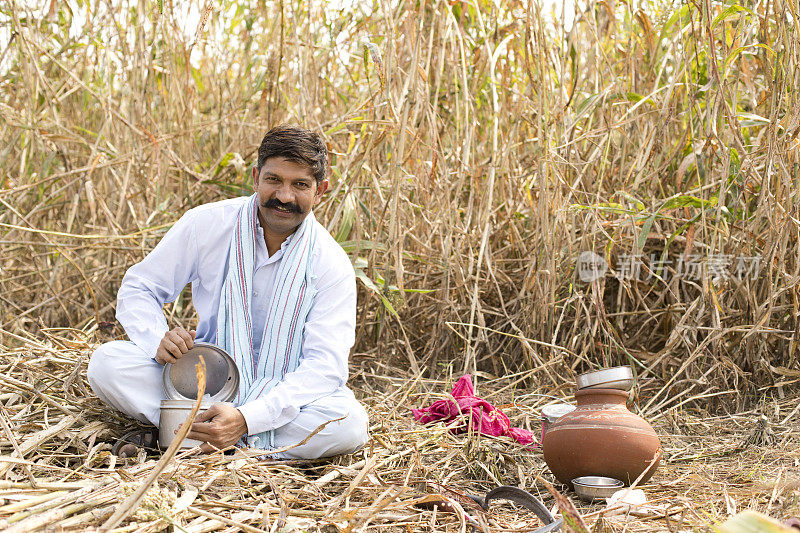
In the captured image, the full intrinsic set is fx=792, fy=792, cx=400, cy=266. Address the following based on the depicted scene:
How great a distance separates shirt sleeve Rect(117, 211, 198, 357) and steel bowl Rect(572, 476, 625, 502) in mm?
1365

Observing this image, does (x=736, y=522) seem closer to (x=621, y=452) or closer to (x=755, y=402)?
(x=621, y=452)

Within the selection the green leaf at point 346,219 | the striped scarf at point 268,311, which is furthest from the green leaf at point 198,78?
the striped scarf at point 268,311

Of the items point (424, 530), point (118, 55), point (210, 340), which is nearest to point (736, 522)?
point (424, 530)

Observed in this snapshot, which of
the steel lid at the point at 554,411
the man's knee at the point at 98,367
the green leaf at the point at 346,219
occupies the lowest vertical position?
the steel lid at the point at 554,411

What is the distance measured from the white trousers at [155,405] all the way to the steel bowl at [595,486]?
0.67 metres

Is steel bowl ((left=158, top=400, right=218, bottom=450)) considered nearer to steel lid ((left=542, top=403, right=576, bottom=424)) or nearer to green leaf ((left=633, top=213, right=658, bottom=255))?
steel lid ((left=542, top=403, right=576, bottom=424))

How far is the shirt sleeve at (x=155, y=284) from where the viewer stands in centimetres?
254

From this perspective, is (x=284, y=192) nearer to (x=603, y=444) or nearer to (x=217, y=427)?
(x=217, y=427)

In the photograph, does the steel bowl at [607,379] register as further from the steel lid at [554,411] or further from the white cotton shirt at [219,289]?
the white cotton shirt at [219,289]

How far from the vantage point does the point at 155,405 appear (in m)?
2.41

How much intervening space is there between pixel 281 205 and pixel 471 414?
94 centimetres

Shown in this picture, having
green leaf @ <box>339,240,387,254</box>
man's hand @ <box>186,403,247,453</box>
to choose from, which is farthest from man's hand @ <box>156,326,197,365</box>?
green leaf @ <box>339,240,387,254</box>

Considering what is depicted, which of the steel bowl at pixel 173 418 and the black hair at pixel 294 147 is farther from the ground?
the black hair at pixel 294 147

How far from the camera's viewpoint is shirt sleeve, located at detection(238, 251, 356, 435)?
2.34 m
